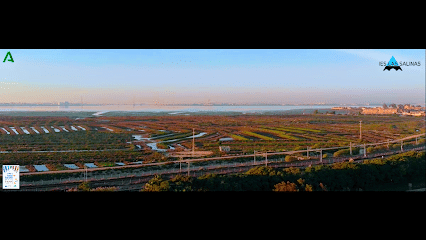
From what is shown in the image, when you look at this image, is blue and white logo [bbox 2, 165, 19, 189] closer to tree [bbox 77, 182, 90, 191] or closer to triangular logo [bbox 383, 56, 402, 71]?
tree [bbox 77, 182, 90, 191]

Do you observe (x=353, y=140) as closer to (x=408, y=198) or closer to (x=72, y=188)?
(x=408, y=198)

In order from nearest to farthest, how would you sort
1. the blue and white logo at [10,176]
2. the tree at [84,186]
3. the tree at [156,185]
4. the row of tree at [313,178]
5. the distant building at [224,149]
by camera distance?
the blue and white logo at [10,176] → the tree at [156,185] → the tree at [84,186] → the row of tree at [313,178] → the distant building at [224,149]

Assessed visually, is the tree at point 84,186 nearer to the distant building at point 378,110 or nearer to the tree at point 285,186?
the tree at point 285,186

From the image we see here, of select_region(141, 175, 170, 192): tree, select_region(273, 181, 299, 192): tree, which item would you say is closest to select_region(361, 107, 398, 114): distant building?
select_region(273, 181, 299, 192): tree

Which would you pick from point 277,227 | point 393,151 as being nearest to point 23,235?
point 277,227

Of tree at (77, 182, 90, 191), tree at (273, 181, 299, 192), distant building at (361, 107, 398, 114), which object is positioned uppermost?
distant building at (361, 107, 398, 114)

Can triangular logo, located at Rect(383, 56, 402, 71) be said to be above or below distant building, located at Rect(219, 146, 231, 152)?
above

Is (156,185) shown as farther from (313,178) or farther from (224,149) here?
(313,178)

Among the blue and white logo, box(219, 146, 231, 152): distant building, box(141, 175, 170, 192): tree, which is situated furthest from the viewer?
box(219, 146, 231, 152): distant building

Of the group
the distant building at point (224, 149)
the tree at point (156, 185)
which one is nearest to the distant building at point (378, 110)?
the distant building at point (224, 149)

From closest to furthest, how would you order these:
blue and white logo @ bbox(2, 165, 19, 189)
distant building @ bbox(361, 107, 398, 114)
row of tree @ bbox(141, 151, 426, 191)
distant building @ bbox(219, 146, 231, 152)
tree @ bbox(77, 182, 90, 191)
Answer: blue and white logo @ bbox(2, 165, 19, 189) → tree @ bbox(77, 182, 90, 191) → row of tree @ bbox(141, 151, 426, 191) → distant building @ bbox(219, 146, 231, 152) → distant building @ bbox(361, 107, 398, 114)
